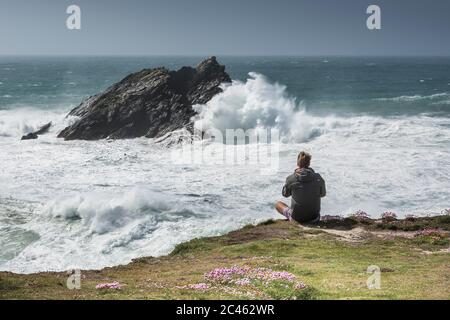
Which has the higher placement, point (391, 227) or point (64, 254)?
point (391, 227)

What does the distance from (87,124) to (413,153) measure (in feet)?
104

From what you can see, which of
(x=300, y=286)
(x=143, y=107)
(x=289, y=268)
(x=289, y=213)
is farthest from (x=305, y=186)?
(x=143, y=107)

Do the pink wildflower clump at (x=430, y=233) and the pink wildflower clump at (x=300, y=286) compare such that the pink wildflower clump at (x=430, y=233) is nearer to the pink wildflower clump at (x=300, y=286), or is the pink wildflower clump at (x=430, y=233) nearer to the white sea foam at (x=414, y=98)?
the pink wildflower clump at (x=300, y=286)

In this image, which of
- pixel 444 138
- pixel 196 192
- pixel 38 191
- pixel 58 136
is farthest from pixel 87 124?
pixel 444 138

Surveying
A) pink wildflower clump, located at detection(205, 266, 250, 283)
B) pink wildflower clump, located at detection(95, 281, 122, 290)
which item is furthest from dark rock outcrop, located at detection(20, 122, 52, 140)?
pink wildflower clump, located at detection(205, 266, 250, 283)

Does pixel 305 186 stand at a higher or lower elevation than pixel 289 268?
higher

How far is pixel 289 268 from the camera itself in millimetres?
13945

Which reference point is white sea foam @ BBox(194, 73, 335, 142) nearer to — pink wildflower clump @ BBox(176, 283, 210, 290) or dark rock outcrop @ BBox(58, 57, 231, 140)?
dark rock outcrop @ BBox(58, 57, 231, 140)

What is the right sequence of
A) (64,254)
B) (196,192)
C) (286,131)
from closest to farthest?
(64,254)
(196,192)
(286,131)

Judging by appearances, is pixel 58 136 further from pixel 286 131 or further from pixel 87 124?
pixel 286 131

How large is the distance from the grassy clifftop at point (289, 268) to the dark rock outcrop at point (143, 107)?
1274 inches

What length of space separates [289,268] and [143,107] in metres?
41.5

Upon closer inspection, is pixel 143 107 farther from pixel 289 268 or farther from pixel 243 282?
pixel 243 282

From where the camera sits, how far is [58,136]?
5300 centimetres
